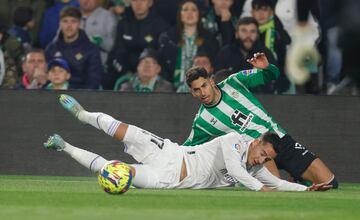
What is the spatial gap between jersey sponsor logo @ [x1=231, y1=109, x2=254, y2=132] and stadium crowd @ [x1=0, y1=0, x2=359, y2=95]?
2.43 metres

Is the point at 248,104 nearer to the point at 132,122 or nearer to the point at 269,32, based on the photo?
the point at 269,32

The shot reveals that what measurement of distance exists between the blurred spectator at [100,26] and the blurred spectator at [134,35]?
0.21 m

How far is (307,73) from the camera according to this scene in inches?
690

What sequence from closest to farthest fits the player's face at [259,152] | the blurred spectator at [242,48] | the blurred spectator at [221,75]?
the player's face at [259,152] < the blurred spectator at [221,75] < the blurred spectator at [242,48]

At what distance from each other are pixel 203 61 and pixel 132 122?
1375 millimetres

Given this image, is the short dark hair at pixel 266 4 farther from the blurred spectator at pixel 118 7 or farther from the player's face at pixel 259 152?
the player's face at pixel 259 152

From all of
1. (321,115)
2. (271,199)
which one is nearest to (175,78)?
(321,115)

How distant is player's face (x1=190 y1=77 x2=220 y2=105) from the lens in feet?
47.0

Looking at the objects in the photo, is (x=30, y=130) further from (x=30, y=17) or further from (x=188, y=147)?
(x=188, y=147)

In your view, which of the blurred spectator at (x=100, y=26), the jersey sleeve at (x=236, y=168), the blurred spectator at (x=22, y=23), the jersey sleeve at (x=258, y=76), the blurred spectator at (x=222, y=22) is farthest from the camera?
the blurred spectator at (x=22, y=23)

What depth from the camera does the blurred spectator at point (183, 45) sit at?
17812 millimetres

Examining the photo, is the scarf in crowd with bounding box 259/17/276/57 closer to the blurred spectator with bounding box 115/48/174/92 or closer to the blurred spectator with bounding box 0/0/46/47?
the blurred spectator with bounding box 115/48/174/92

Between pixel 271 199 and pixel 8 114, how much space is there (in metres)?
6.35

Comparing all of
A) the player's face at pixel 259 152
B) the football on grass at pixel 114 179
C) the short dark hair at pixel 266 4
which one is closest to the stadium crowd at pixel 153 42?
the short dark hair at pixel 266 4
